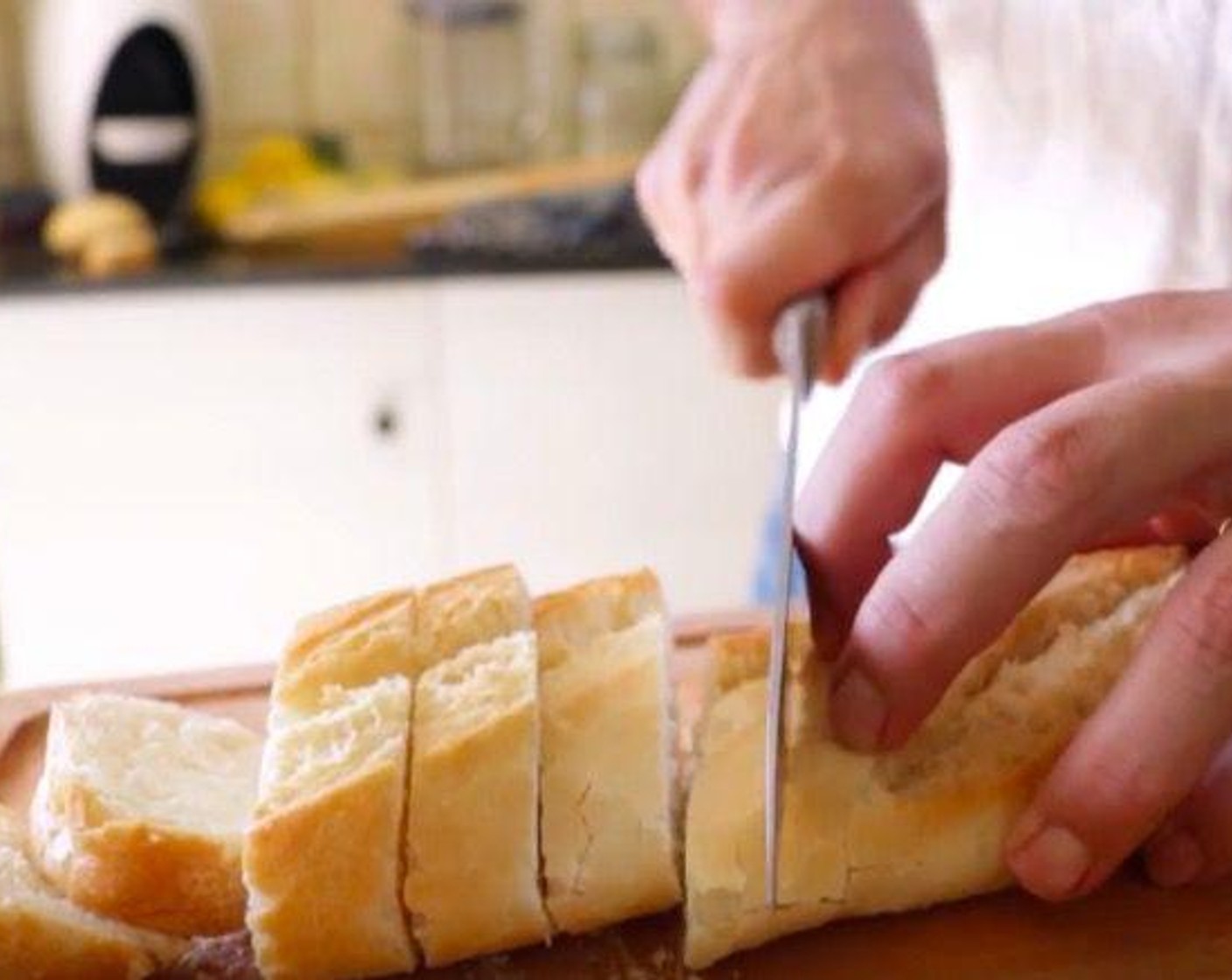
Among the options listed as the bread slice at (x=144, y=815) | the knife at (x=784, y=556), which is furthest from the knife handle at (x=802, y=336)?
the bread slice at (x=144, y=815)

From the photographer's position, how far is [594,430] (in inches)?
84.1

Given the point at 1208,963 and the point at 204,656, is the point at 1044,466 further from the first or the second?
the point at 204,656

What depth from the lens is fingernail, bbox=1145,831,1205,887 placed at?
827 mm

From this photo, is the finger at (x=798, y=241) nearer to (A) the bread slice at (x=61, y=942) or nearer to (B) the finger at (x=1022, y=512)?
(B) the finger at (x=1022, y=512)

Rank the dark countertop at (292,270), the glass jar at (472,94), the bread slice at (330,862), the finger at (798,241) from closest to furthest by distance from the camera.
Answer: the bread slice at (330,862) → the finger at (798,241) → the dark countertop at (292,270) → the glass jar at (472,94)

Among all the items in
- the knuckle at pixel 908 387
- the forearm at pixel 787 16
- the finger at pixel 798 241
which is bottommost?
the knuckle at pixel 908 387

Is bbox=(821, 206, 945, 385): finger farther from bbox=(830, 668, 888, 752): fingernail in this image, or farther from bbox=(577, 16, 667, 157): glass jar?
bbox=(577, 16, 667, 157): glass jar

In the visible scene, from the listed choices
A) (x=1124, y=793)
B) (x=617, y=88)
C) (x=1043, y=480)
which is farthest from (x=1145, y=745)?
(x=617, y=88)

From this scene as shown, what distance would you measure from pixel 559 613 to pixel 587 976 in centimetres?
19

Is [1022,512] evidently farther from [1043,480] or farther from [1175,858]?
[1175,858]

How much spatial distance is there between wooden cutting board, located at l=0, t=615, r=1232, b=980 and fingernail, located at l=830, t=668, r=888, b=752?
85mm

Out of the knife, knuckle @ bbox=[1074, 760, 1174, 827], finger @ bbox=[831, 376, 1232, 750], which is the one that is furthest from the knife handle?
knuckle @ bbox=[1074, 760, 1174, 827]

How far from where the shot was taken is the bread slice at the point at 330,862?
743mm

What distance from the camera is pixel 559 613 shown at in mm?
908
